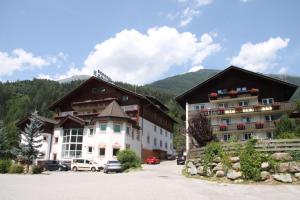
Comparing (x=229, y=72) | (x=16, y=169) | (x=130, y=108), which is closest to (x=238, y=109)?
(x=229, y=72)

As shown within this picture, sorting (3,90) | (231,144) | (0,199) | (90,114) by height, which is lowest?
(0,199)

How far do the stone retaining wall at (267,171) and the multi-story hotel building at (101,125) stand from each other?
24728mm

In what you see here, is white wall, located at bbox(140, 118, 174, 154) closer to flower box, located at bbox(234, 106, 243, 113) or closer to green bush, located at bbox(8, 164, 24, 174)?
flower box, located at bbox(234, 106, 243, 113)

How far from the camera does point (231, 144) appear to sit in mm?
19438

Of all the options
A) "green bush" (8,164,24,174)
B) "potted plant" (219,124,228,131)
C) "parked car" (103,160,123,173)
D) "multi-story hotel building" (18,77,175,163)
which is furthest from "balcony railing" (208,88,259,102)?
"green bush" (8,164,24,174)

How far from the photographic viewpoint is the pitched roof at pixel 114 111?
43.7 m

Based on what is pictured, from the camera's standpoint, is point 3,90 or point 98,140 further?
point 3,90

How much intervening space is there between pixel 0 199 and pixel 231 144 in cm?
1335

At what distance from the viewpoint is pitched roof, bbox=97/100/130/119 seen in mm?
43719

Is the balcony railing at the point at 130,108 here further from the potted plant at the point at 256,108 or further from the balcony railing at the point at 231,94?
the potted plant at the point at 256,108

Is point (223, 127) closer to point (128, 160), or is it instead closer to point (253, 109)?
point (253, 109)

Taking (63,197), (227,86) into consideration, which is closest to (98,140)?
(227,86)

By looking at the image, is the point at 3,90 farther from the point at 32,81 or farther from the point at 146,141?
the point at 146,141

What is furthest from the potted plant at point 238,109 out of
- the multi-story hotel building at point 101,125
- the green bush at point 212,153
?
the green bush at point 212,153
